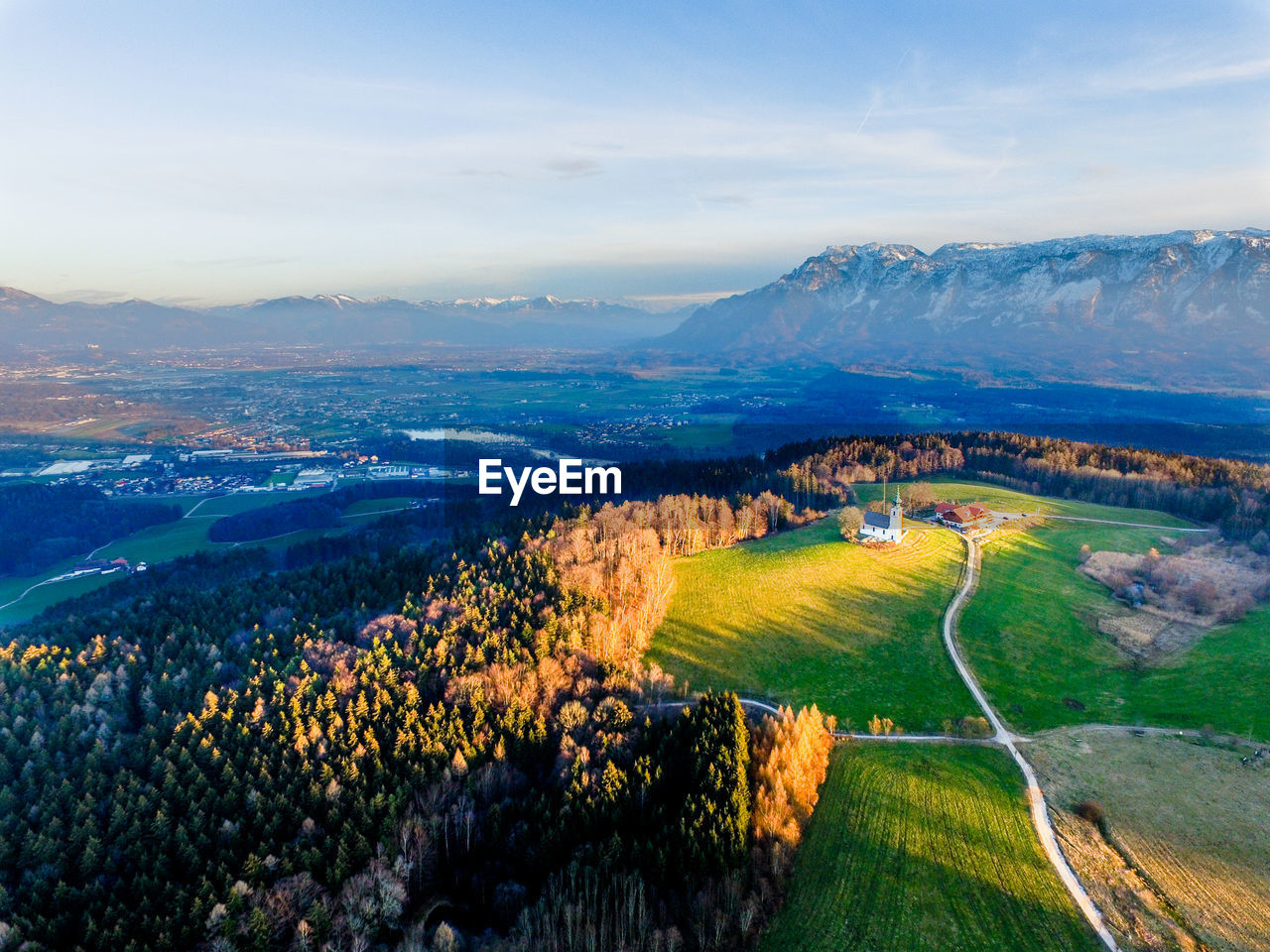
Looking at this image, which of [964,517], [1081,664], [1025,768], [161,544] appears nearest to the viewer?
[1025,768]

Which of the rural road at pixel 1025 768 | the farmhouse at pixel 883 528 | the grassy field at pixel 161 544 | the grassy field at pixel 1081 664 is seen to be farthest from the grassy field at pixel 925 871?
the grassy field at pixel 161 544

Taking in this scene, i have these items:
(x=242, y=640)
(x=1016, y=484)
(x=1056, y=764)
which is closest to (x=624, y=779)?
(x=1056, y=764)

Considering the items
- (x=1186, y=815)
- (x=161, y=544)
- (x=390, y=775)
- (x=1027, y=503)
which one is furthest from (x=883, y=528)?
(x=161, y=544)

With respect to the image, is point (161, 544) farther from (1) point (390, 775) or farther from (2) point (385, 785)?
(2) point (385, 785)

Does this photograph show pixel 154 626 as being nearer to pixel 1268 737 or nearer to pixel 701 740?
pixel 701 740

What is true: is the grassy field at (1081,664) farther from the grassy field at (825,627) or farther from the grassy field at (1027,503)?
the grassy field at (1027,503)

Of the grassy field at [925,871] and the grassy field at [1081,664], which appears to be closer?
the grassy field at [925,871]
